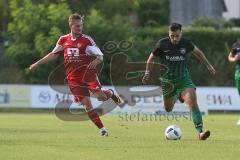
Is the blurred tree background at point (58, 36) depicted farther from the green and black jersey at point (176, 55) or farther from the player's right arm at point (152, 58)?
the green and black jersey at point (176, 55)

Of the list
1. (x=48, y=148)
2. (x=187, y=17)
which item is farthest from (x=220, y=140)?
(x=187, y=17)

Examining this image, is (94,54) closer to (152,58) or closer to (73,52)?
(73,52)

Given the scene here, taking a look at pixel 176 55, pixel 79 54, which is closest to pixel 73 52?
pixel 79 54

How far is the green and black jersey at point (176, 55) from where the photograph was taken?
17.1m

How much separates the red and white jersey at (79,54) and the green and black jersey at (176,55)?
150 cm

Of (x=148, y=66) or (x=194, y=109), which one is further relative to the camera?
(x=148, y=66)

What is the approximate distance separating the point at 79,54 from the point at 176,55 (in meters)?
2.19

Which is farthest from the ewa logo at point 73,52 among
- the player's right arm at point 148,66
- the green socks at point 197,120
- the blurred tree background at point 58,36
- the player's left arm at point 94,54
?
the blurred tree background at point 58,36

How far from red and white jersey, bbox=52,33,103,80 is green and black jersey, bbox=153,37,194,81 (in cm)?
150

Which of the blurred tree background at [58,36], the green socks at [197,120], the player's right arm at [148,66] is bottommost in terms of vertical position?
the blurred tree background at [58,36]

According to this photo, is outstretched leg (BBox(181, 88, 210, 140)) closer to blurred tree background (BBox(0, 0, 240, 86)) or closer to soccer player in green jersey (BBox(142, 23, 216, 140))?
soccer player in green jersey (BBox(142, 23, 216, 140))

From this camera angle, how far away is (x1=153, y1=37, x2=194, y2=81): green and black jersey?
17.1 metres

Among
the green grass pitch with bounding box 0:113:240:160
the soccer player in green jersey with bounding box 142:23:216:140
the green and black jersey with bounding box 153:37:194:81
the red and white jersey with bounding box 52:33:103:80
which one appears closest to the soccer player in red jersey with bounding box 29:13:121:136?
the red and white jersey with bounding box 52:33:103:80

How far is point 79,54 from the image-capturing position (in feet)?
57.5
